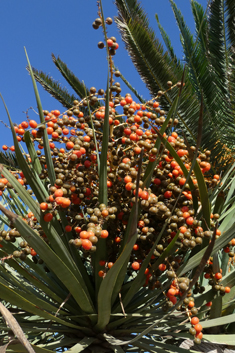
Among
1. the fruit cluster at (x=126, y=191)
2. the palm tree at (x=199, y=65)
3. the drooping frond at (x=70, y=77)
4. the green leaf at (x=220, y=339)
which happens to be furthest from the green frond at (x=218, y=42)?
the green leaf at (x=220, y=339)

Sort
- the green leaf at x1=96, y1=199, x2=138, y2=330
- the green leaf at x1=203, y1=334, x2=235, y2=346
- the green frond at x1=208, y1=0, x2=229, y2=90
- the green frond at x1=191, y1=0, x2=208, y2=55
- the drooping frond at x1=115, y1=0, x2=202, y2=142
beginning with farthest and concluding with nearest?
the green frond at x1=191, y1=0, x2=208, y2=55 < the green frond at x1=208, y1=0, x2=229, y2=90 < the drooping frond at x1=115, y1=0, x2=202, y2=142 < the green leaf at x1=203, y1=334, x2=235, y2=346 < the green leaf at x1=96, y1=199, x2=138, y2=330

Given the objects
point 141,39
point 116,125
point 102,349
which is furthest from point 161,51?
point 102,349

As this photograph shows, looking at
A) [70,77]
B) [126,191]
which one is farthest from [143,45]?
[126,191]

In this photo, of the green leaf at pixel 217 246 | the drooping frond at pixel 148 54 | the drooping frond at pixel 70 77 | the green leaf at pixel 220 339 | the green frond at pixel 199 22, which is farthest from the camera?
the drooping frond at pixel 70 77

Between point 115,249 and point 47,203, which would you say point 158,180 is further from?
point 47,203

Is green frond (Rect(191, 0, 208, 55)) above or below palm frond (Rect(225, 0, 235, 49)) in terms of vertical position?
above

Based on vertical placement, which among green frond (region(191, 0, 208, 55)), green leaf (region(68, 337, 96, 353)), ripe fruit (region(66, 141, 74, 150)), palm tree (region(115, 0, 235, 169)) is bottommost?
green leaf (region(68, 337, 96, 353))

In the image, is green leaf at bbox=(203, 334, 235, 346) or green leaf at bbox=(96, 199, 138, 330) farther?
green leaf at bbox=(203, 334, 235, 346)

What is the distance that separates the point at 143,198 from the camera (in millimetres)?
1252

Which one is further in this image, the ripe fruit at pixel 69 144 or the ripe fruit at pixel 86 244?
the ripe fruit at pixel 69 144

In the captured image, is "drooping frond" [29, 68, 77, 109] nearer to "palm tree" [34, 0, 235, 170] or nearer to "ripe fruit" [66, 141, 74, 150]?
"palm tree" [34, 0, 235, 170]

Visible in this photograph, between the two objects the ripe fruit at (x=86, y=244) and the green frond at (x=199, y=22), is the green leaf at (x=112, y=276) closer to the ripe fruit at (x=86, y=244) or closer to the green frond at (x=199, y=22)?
the ripe fruit at (x=86, y=244)

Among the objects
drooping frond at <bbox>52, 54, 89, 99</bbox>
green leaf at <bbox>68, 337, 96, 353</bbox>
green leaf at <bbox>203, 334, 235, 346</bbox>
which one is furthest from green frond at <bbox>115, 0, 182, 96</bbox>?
green leaf at <bbox>68, 337, 96, 353</bbox>

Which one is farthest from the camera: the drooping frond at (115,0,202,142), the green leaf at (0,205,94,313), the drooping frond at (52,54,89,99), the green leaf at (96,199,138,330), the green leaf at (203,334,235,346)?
the drooping frond at (52,54,89,99)
